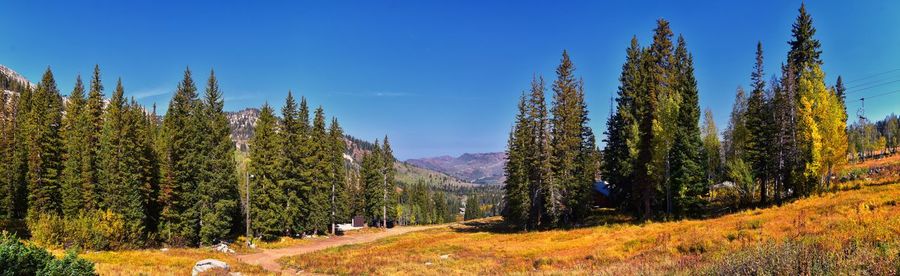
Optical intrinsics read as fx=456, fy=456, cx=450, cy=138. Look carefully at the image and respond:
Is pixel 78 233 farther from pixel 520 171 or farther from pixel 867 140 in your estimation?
pixel 867 140

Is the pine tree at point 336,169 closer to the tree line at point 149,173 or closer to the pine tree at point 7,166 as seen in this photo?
the tree line at point 149,173

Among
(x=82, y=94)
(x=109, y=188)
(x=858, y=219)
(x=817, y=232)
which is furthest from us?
(x=82, y=94)

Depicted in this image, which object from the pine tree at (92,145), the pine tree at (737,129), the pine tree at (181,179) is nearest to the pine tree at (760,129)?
the pine tree at (737,129)

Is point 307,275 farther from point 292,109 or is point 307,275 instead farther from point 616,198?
point 616,198

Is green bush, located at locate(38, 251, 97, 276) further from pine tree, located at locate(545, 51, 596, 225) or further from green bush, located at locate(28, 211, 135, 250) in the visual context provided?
pine tree, located at locate(545, 51, 596, 225)

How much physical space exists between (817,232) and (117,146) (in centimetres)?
4826

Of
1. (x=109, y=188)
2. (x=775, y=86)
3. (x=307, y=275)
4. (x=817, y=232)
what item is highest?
(x=775, y=86)

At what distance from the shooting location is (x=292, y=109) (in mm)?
54844

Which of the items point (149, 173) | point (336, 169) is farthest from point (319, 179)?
point (149, 173)

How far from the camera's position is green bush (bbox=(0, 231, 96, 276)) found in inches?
474

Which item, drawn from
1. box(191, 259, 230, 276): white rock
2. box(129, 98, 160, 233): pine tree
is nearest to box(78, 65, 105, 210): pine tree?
box(129, 98, 160, 233): pine tree

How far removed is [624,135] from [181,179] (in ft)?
143

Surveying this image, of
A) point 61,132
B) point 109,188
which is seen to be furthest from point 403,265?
point 61,132

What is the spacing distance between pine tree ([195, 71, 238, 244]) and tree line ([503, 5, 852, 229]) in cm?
3014
